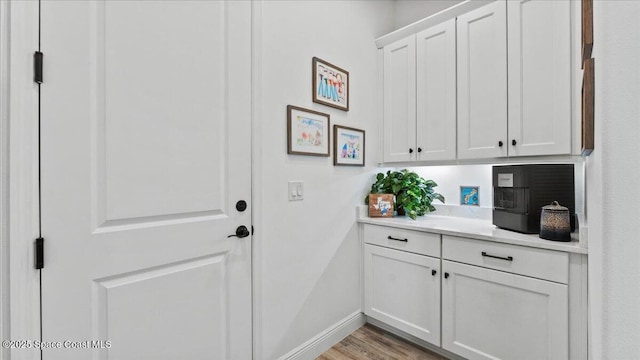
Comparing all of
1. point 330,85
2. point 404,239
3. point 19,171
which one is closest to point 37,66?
point 19,171

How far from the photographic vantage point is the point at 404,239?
2068 mm

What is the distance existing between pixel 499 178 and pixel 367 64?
1.36m

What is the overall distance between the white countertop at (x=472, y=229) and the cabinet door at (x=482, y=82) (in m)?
0.49

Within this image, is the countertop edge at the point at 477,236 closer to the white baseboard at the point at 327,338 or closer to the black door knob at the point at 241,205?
the white baseboard at the point at 327,338

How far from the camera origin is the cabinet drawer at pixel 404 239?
1933 millimetres

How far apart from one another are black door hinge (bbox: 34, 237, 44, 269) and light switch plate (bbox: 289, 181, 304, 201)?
113 centimetres

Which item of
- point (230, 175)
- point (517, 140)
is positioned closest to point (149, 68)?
point (230, 175)

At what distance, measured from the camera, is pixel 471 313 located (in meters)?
1.77

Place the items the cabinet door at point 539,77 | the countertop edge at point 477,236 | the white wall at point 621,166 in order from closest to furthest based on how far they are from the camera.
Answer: the white wall at point 621,166, the countertop edge at point 477,236, the cabinet door at point 539,77

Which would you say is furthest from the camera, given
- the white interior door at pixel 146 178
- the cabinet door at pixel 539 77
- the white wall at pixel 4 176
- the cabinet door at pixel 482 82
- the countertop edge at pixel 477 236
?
the cabinet door at pixel 482 82

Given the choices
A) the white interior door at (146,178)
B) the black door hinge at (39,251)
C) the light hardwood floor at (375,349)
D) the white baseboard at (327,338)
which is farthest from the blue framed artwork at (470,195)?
the black door hinge at (39,251)

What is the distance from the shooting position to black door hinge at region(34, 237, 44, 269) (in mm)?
968

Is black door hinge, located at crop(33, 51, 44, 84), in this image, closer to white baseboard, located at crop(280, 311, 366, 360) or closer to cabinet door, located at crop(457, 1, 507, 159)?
white baseboard, located at crop(280, 311, 366, 360)

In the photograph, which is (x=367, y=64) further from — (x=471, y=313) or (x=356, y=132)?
(x=471, y=313)
